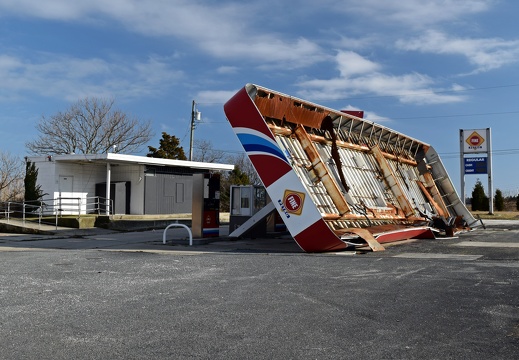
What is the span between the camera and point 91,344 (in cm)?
473

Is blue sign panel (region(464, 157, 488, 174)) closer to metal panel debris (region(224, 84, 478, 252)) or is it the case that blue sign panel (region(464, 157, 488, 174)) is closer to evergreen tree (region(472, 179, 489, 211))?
evergreen tree (region(472, 179, 489, 211))

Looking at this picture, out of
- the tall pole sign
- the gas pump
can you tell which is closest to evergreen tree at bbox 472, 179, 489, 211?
the tall pole sign

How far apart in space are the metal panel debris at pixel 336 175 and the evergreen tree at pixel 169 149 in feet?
103

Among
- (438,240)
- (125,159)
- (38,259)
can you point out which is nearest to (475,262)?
(438,240)

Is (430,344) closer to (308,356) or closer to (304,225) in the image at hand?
(308,356)

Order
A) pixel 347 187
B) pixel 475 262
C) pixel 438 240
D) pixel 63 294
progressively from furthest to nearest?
pixel 438 240
pixel 347 187
pixel 475 262
pixel 63 294

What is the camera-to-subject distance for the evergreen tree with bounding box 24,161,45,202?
28.4 m

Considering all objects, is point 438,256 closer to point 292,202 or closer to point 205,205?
point 292,202

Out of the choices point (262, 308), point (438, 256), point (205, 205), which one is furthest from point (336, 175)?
point (262, 308)

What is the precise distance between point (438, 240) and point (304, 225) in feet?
21.2

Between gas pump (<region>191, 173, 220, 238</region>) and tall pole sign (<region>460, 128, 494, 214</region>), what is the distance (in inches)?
976

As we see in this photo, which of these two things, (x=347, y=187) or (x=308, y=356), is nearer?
(x=308, y=356)

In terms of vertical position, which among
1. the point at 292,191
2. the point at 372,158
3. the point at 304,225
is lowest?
the point at 304,225

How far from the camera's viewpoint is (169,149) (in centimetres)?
5038
